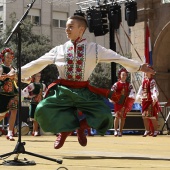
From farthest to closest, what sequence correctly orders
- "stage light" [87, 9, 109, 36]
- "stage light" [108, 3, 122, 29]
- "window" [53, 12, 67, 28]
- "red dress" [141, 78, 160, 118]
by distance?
"window" [53, 12, 67, 28], "stage light" [87, 9, 109, 36], "stage light" [108, 3, 122, 29], "red dress" [141, 78, 160, 118]

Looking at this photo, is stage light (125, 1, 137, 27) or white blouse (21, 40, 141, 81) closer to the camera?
white blouse (21, 40, 141, 81)

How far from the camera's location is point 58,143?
6.39 meters

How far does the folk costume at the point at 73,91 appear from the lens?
20.1 feet

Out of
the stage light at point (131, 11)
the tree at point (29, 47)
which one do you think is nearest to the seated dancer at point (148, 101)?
the stage light at point (131, 11)

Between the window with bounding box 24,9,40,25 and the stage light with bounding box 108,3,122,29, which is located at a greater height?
the window with bounding box 24,9,40,25

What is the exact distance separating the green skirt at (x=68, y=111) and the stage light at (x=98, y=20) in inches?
565

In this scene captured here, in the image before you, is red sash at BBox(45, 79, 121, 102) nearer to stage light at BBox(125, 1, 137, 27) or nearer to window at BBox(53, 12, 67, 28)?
stage light at BBox(125, 1, 137, 27)

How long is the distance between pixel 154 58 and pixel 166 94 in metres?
1.68

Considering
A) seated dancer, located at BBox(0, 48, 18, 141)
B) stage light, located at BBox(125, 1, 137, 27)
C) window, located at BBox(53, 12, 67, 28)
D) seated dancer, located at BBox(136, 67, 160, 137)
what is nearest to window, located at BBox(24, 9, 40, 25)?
window, located at BBox(53, 12, 67, 28)

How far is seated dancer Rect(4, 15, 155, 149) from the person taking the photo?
6137 millimetres

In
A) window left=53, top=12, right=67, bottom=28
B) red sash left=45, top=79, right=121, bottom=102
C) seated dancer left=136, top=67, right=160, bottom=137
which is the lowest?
seated dancer left=136, top=67, right=160, bottom=137

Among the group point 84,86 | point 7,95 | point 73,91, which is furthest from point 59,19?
point 73,91

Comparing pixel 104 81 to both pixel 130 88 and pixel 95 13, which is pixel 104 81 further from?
pixel 130 88

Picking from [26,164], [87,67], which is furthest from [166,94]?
[26,164]
